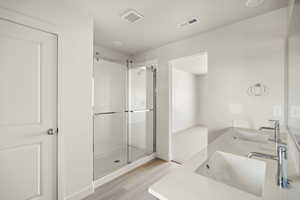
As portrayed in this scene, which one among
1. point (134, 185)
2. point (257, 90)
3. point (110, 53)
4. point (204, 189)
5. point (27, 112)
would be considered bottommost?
point (134, 185)

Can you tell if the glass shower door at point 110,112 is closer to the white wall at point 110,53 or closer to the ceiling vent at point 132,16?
the white wall at point 110,53

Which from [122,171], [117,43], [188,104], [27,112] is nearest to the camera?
[27,112]

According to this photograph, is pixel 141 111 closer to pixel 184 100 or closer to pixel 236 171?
pixel 236 171

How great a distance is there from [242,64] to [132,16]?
6.08 ft

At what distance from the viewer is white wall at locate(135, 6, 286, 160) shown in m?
1.78

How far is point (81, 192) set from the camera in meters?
1.76

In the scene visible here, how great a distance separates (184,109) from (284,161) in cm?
518

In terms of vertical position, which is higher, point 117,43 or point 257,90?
point 117,43

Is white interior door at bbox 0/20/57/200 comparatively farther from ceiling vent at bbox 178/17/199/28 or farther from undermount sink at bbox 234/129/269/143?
undermount sink at bbox 234/129/269/143

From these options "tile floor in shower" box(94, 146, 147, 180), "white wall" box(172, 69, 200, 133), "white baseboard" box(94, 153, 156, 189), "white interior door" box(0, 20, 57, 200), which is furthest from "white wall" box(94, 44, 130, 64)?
"white baseboard" box(94, 153, 156, 189)

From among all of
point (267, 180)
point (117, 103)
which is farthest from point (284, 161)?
point (117, 103)

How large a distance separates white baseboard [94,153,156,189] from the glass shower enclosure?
151 millimetres

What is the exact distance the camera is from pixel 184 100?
5781 millimetres

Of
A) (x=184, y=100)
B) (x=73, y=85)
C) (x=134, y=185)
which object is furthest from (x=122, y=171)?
(x=184, y=100)
